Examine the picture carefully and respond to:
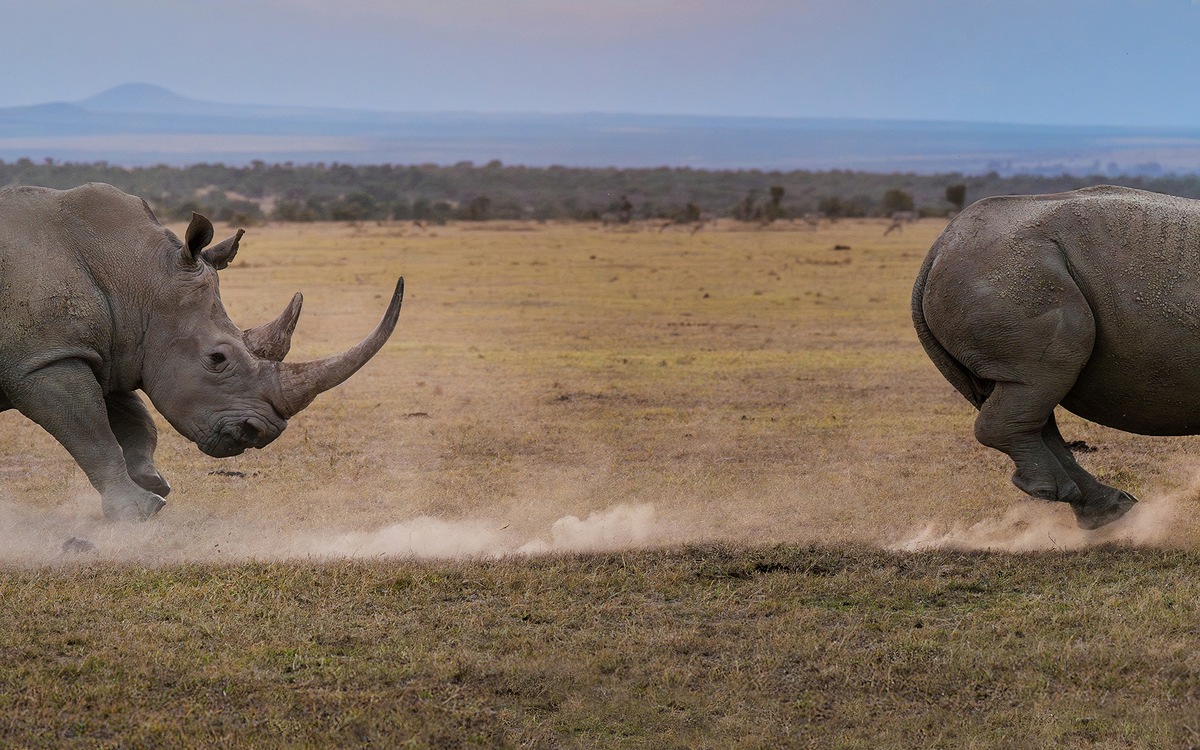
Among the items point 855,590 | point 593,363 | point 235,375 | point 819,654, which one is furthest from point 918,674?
point 593,363

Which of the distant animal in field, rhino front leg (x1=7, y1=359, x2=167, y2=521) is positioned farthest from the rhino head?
the distant animal in field

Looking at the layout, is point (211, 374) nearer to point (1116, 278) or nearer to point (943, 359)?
point (943, 359)

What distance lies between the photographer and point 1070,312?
25.5 ft

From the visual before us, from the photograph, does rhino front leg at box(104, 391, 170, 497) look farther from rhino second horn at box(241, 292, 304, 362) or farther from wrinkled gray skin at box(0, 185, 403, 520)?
rhino second horn at box(241, 292, 304, 362)

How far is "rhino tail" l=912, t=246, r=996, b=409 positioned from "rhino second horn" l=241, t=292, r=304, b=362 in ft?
12.2

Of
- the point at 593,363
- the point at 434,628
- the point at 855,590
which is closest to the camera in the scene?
the point at 434,628

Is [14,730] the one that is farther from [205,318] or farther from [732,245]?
[732,245]

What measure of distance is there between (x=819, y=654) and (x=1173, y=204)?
368 cm

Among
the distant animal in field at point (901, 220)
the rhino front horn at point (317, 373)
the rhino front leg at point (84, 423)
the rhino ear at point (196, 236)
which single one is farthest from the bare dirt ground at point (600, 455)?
the distant animal in field at point (901, 220)

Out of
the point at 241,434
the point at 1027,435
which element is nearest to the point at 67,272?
the point at 241,434

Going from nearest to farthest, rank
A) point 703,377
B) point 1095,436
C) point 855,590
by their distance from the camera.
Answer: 1. point 855,590
2. point 1095,436
3. point 703,377

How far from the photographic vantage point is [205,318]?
814 cm

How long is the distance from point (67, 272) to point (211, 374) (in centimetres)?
98

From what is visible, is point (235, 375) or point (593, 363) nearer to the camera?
point (235, 375)
